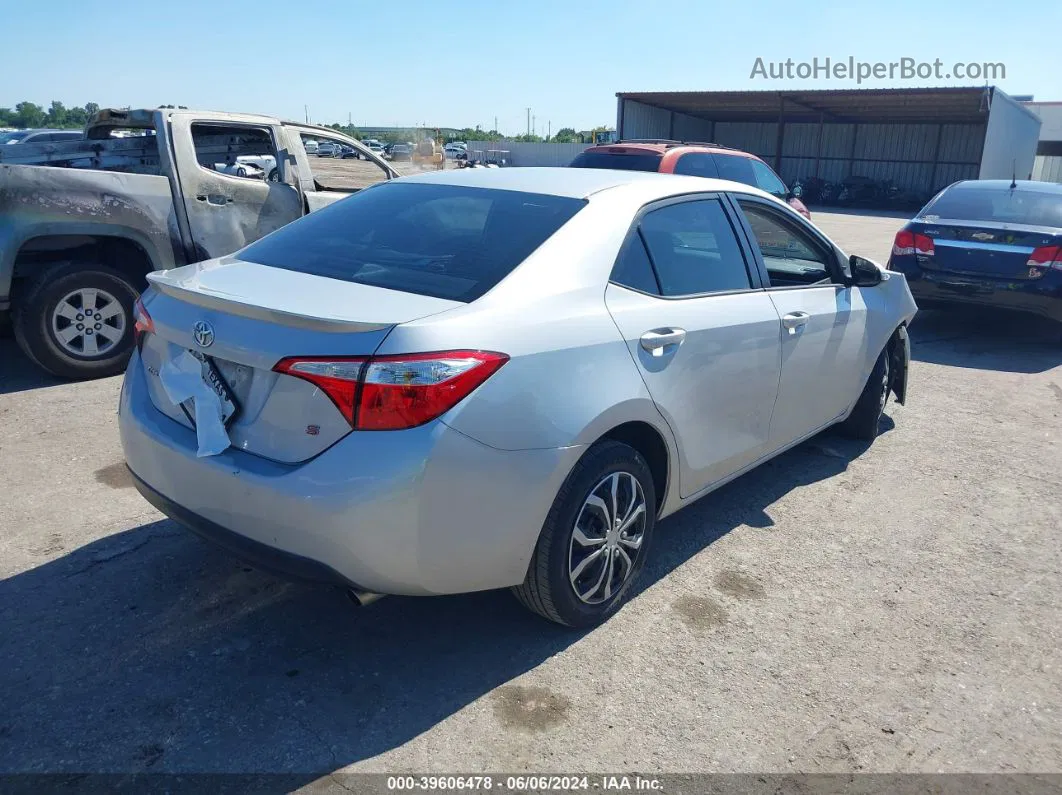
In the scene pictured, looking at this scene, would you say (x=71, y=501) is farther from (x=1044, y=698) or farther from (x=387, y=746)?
(x=1044, y=698)

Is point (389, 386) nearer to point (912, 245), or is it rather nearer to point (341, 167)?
point (341, 167)

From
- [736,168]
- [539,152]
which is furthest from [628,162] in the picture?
→ [539,152]

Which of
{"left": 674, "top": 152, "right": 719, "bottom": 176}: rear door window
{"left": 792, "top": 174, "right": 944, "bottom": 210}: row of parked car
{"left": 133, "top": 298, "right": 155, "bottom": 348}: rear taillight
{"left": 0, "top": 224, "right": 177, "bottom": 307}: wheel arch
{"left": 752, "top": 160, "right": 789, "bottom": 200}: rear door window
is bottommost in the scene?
{"left": 792, "top": 174, "right": 944, "bottom": 210}: row of parked car

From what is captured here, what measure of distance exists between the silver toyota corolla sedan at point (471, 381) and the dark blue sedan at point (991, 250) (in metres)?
5.17

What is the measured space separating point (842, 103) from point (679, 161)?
1188 inches

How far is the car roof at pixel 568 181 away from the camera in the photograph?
3.57m

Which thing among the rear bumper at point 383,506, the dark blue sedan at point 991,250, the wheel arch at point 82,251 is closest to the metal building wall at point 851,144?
the dark blue sedan at point 991,250

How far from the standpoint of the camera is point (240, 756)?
2.52m

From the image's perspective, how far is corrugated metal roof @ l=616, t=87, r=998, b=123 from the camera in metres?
32.1

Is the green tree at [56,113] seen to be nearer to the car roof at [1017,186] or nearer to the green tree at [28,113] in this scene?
the green tree at [28,113]

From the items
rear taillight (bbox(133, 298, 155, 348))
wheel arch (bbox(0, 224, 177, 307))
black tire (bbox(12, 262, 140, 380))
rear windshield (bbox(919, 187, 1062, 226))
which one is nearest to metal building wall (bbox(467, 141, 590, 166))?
rear windshield (bbox(919, 187, 1062, 226))

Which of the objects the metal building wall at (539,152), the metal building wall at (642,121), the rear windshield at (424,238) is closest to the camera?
the rear windshield at (424,238)

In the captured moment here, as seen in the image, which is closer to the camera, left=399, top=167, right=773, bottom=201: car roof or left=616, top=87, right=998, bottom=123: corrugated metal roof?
left=399, top=167, right=773, bottom=201: car roof

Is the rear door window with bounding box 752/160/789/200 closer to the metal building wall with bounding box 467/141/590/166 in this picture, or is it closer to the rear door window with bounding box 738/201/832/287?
the rear door window with bounding box 738/201/832/287
